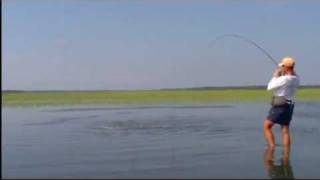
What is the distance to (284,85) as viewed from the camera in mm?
11125

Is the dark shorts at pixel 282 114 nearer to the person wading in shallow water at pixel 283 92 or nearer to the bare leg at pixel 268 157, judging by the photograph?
the person wading in shallow water at pixel 283 92

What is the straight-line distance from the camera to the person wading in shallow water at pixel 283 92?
11.1m

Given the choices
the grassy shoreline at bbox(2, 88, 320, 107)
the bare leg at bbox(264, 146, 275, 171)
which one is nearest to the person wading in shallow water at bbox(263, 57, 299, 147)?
the bare leg at bbox(264, 146, 275, 171)

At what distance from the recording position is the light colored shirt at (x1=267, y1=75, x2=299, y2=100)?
11102mm

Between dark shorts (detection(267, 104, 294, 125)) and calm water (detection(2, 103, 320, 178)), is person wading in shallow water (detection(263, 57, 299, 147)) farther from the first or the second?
calm water (detection(2, 103, 320, 178))

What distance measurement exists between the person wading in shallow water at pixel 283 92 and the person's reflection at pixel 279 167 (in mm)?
628

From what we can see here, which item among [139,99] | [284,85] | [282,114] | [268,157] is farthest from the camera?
[139,99]

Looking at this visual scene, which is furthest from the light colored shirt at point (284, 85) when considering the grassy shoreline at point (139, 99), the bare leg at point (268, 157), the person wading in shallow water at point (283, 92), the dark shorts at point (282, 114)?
the grassy shoreline at point (139, 99)

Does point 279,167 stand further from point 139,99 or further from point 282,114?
point 139,99

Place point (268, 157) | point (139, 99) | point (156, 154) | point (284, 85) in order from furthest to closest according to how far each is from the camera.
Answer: point (139, 99) → point (284, 85) → point (156, 154) → point (268, 157)

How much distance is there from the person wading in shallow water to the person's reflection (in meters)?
0.63

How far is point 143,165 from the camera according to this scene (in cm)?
947

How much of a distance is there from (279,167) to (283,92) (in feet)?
7.87

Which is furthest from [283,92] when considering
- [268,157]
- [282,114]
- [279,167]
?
[279,167]
